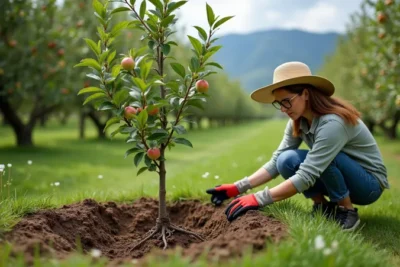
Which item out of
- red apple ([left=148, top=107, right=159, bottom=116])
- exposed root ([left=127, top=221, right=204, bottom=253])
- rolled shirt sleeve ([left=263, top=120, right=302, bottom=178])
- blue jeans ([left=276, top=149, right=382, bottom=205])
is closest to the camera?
red apple ([left=148, top=107, right=159, bottom=116])

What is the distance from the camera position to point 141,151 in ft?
10.8

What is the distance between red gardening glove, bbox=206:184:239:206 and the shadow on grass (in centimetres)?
127

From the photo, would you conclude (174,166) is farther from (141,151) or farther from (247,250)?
(247,250)

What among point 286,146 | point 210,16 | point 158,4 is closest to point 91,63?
point 158,4

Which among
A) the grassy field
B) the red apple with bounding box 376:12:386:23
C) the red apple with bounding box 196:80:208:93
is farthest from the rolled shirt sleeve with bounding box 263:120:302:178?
the red apple with bounding box 376:12:386:23

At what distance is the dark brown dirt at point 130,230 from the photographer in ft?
7.86

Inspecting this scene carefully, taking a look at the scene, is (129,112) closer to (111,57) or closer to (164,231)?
(111,57)

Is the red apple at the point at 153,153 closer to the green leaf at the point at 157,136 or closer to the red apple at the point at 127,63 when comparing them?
the green leaf at the point at 157,136

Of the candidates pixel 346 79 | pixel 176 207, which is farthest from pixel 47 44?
pixel 346 79

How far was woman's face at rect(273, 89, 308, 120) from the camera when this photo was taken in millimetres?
3682

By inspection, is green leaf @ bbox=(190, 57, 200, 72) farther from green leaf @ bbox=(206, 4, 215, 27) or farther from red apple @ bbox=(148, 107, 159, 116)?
red apple @ bbox=(148, 107, 159, 116)

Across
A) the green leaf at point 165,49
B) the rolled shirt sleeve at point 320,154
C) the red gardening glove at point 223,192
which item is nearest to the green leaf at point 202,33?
the green leaf at point 165,49

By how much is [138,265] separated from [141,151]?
1364mm

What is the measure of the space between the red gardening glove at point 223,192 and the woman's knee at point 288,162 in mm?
508
